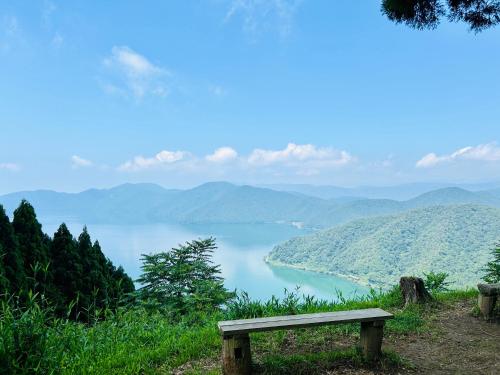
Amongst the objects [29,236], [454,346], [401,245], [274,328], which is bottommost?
[401,245]

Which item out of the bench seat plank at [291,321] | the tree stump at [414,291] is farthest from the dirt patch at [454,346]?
the bench seat plank at [291,321]

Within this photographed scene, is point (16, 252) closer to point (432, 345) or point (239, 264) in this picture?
point (432, 345)

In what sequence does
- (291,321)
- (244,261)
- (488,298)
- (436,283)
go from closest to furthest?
(291,321), (488,298), (436,283), (244,261)

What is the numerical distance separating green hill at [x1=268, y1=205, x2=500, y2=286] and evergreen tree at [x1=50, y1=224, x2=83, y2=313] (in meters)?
73.6

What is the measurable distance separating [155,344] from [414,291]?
3.28m

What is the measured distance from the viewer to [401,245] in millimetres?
96562

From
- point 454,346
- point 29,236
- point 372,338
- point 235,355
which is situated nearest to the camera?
point 235,355

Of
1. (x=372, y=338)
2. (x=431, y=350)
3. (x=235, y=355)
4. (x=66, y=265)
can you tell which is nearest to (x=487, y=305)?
(x=431, y=350)

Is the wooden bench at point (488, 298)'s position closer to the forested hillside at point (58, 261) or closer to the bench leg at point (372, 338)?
the bench leg at point (372, 338)

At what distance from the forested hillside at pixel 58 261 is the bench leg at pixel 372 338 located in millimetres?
8920

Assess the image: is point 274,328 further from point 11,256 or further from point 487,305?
point 11,256

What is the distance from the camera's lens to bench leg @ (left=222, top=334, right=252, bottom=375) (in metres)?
2.94

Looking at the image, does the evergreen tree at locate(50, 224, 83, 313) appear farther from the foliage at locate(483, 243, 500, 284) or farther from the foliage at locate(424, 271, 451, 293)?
the foliage at locate(483, 243, 500, 284)

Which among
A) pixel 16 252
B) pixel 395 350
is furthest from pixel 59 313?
pixel 395 350
